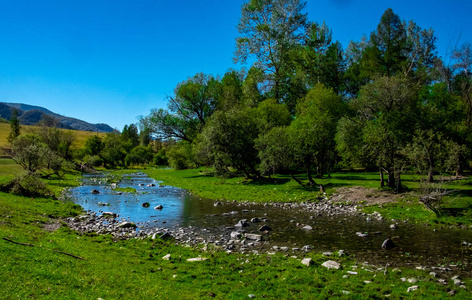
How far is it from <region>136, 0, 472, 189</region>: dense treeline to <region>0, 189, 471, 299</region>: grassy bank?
1507 cm

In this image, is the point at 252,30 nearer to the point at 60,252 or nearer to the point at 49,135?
the point at 60,252

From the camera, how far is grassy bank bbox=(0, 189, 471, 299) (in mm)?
9016

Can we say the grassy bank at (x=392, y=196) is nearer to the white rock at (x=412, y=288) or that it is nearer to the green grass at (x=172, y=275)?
the green grass at (x=172, y=275)

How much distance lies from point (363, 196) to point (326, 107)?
59.5ft

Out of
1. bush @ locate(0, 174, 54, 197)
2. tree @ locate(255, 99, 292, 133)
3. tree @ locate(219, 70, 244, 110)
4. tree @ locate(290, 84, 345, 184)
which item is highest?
tree @ locate(219, 70, 244, 110)

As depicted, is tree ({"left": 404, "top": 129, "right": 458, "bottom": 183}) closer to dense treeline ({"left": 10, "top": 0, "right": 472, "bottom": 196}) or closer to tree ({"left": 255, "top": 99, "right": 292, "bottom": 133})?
dense treeline ({"left": 10, "top": 0, "right": 472, "bottom": 196})

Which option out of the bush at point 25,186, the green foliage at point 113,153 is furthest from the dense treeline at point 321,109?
the green foliage at point 113,153

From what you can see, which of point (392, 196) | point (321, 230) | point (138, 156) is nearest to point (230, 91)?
point (392, 196)

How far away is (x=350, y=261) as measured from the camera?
511 inches

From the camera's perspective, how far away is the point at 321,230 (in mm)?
18969

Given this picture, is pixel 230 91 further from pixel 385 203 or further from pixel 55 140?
pixel 55 140

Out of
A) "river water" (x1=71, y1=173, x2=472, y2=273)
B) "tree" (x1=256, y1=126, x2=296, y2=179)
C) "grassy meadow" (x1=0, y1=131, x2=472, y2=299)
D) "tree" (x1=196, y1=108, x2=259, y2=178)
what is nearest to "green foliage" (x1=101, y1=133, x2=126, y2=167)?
"tree" (x1=196, y1=108, x2=259, y2=178)

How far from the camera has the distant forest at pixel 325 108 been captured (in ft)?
93.1

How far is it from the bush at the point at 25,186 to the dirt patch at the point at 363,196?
29456 millimetres
